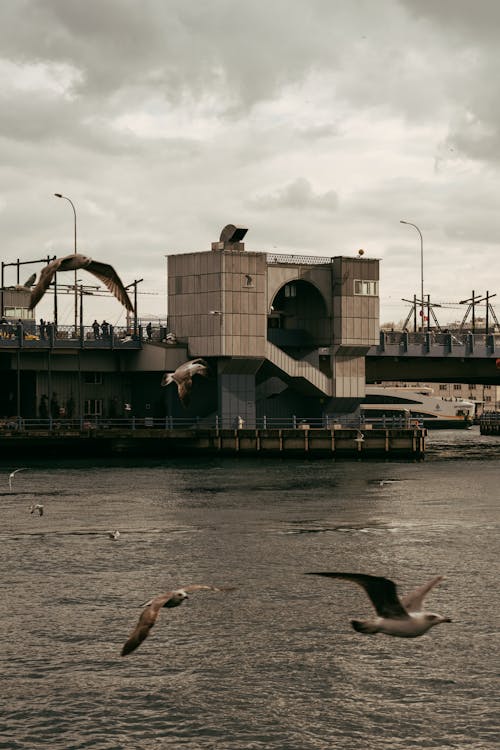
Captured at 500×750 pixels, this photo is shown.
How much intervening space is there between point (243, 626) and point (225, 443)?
71015 millimetres

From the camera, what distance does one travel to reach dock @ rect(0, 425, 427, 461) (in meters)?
112

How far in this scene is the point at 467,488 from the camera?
8912cm

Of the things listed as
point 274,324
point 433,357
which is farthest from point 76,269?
point 433,357

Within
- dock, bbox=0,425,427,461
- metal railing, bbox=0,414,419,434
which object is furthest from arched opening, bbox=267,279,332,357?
dock, bbox=0,425,427,461

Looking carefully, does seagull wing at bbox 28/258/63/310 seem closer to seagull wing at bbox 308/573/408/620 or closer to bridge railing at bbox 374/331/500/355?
seagull wing at bbox 308/573/408/620

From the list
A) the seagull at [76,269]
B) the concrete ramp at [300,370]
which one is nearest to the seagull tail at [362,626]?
the seagull at [76,269]

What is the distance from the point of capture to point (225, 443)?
374 ft

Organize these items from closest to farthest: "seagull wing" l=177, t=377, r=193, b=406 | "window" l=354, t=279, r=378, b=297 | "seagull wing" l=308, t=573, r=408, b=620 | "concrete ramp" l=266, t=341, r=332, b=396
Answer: "seagull wing" l=308, t=573, r=408, b=620
"seagull wing" l=177, t=377, r=193, b=406
"concrete ramp" l=266, t=341, r=332, b=396
"window" l=354, t=279, r=378, b=297

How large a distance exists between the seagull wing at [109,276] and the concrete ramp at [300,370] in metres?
89.4

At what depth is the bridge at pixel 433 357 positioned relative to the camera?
133 m

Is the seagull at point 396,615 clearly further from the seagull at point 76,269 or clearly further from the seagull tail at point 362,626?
the seagull at point 76,269

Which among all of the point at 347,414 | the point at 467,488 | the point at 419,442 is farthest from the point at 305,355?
the point at 467,488

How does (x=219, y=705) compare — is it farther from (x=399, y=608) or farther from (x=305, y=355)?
(x=305, y=355)

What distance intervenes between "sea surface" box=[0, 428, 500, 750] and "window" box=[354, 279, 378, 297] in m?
46.3
